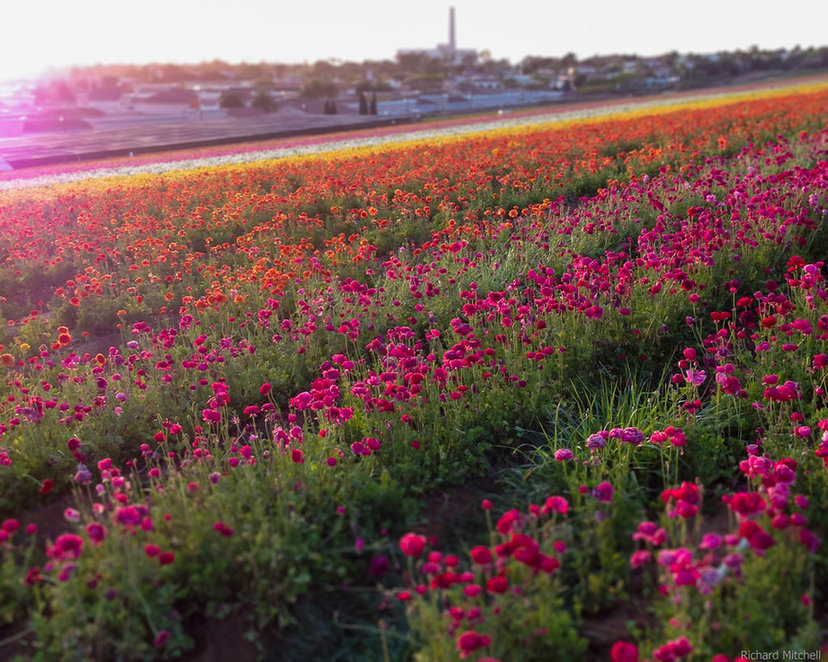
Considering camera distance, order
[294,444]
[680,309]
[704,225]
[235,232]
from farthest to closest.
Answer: [235,232], [704,225], [680,309], [294,444]

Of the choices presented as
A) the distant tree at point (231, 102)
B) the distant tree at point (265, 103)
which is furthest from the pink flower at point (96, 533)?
the distant tree at point (231, 102)

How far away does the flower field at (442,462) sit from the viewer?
9.53 feet

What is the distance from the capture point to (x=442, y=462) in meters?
4.29

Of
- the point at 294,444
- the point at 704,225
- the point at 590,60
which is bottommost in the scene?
the point at 294,444

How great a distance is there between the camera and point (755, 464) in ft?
10.9

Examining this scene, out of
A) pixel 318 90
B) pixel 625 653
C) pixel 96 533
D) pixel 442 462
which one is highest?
pixel 318 90

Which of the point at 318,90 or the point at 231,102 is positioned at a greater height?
the point at 318,90

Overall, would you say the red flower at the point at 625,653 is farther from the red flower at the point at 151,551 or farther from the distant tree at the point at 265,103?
the distant tree at the point at 265,103

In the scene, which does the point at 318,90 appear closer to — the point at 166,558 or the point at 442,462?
the point at 442,462

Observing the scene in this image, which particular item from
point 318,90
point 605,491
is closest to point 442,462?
point 605,491

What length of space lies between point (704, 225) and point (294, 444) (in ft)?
16.9

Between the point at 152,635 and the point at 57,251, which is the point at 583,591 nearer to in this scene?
the point at 152,635

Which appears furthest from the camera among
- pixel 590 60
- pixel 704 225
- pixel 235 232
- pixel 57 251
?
pixel 590 60

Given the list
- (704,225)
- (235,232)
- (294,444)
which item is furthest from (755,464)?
(235,232)
